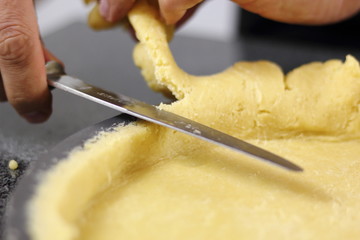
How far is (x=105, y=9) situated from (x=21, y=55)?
21 centimetres

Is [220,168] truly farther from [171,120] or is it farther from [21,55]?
[21,55]

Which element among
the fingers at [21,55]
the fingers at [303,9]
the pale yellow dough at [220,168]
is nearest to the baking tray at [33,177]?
the pale yellow dough at [220,168]

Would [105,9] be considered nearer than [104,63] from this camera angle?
Yes

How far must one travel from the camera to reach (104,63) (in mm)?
1599

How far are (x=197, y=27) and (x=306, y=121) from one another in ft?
5.06

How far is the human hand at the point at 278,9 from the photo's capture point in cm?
95

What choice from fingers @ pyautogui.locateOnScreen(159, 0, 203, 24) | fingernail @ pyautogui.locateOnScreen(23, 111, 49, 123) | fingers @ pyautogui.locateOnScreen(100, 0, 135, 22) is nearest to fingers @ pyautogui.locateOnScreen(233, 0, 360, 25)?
fingers @ pyautogui.locateOnScreen(159, 0, 203, 24)

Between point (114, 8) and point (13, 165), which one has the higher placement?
point (114, 8)

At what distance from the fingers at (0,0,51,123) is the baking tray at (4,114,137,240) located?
24cm

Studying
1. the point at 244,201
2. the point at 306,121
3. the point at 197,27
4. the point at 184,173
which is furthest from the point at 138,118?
the point at 197,27

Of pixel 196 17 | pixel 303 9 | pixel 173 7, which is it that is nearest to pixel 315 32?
pixel 303 9

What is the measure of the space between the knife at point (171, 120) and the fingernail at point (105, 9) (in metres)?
0.17

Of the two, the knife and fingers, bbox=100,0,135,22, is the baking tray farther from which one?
fingers, bbox=100,0,135,22

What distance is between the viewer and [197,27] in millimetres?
2385
